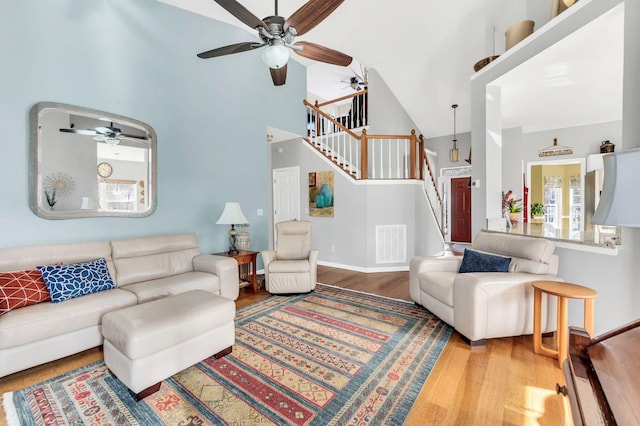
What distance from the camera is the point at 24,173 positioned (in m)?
2.54

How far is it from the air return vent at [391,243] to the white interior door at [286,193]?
182cm

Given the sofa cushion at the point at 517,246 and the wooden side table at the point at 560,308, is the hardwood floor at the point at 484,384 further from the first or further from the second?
the sofa cushion at the point at 517,246

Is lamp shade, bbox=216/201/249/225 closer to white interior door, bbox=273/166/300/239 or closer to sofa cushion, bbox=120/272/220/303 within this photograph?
sofa cushion, bbox=120/272/220/303

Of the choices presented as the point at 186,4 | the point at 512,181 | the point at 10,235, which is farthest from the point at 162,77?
the point at 512,181

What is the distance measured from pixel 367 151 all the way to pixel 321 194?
46.2 inches

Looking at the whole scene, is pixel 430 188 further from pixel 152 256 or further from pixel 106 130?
pixel 106 130

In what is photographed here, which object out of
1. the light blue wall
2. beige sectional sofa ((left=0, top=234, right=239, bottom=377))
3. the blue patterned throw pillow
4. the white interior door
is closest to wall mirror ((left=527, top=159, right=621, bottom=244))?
the white interior door

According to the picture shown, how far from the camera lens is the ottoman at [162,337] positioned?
1.73 m

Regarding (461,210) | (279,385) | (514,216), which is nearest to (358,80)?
(461,210)

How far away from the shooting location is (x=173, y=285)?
2.78 meters

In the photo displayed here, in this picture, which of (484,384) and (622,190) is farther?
(484,384)

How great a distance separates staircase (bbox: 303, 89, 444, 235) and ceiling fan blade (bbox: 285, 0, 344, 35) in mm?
2795

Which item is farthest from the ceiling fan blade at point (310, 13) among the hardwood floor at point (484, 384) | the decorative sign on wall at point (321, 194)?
the decorative sign on wall at point (321, 194)

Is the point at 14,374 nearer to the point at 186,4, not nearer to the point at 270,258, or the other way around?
the point at 270,258
